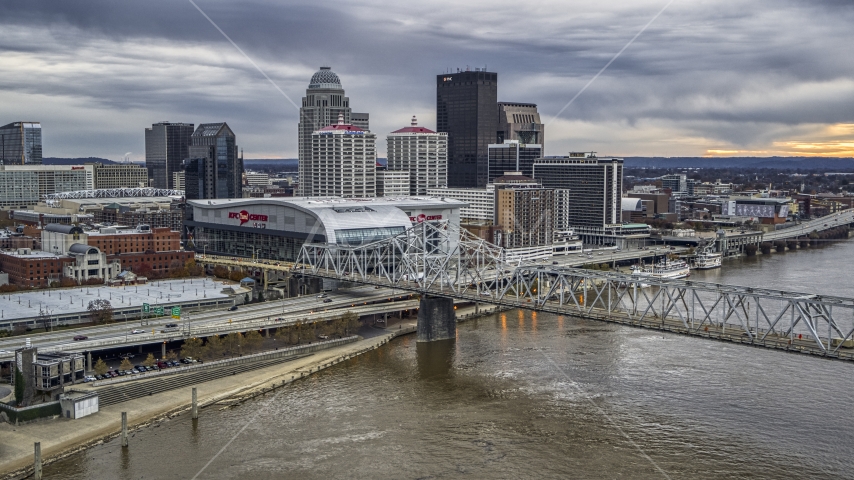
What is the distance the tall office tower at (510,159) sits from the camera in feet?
432

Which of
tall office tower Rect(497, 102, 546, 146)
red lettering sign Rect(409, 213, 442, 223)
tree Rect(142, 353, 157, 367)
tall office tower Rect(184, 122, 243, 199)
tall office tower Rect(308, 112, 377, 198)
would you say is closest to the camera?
tree Rect(142, 353, 157, 367)

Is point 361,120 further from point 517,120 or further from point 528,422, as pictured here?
point 528,422

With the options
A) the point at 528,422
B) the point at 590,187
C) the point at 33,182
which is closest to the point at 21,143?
the point at 33,182

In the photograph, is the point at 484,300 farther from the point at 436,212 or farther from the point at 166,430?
the point at 436,212

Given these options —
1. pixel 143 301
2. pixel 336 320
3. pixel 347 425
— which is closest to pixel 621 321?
pixel 347 425

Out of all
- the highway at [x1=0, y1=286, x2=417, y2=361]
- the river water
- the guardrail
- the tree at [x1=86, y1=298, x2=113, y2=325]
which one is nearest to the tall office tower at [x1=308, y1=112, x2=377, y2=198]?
the highway at [x1=0, y1=286, x2=417, y2=361]

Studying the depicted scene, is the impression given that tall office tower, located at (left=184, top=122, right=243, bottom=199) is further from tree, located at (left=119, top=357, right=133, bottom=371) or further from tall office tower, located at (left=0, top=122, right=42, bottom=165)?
tree, located at (left=119, top=357, right=133, bottom=371)

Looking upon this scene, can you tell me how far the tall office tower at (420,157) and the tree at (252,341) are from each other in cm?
8020

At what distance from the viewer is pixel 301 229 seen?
69.1 m

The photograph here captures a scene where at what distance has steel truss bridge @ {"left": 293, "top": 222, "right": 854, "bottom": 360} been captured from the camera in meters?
35.5

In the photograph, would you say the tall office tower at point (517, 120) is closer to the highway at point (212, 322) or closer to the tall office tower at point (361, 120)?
the tall office tower at point (361, 120)

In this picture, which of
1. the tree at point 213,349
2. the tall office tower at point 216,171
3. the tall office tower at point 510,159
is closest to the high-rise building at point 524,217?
the tall office tower at point 510,159

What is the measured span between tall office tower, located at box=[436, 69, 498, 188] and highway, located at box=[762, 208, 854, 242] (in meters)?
49.5

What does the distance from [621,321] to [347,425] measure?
13454mm
